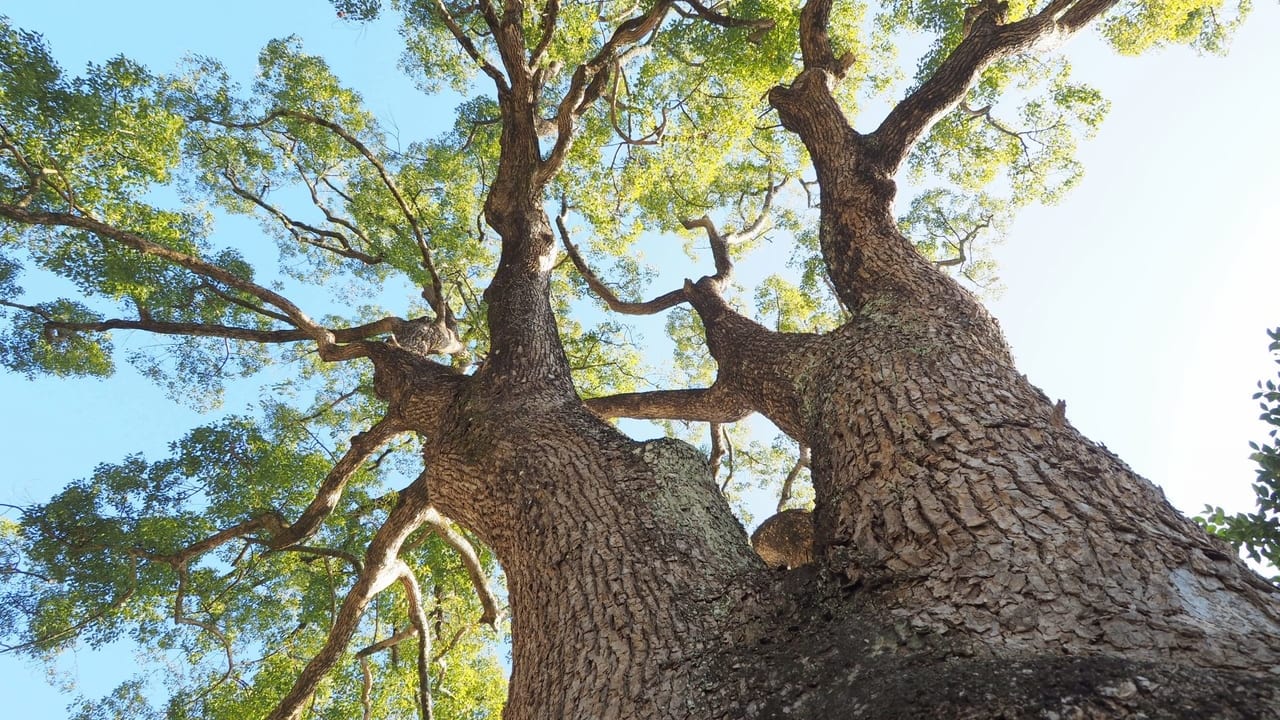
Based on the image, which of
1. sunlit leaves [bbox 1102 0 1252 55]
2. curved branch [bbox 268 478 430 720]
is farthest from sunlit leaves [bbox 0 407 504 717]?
sunlit leaves [bbox 1102 0 1252 55]

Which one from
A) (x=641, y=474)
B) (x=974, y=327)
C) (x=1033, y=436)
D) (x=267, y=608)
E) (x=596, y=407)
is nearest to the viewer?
(x=1033, y=436)

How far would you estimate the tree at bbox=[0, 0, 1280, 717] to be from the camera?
1.94 metres

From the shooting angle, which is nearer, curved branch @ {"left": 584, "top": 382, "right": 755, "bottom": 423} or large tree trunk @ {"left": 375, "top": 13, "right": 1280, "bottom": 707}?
large tree trunk @ {"left": 375, "top": 13, "right": 1280, "bottom": 707}

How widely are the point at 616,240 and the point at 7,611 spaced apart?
25.5 ft

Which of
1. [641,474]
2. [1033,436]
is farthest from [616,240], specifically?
[1033,436]

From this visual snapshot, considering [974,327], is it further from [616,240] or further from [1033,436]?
[616,240]

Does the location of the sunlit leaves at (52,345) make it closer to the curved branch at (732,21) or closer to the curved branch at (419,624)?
the curved branch at (419,624)

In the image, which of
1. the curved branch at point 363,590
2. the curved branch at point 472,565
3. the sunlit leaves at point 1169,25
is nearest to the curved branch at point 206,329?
the curved branch at point 363,590

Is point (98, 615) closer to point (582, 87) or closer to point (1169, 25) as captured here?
point (582, 87)

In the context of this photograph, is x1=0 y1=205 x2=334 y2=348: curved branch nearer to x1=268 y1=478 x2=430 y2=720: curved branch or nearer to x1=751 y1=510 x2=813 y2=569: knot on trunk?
x1=268 y1=478 x2=430 y2=720: curved branch

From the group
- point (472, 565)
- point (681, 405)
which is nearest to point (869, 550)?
point (681, 405)

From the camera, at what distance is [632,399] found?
6066mm

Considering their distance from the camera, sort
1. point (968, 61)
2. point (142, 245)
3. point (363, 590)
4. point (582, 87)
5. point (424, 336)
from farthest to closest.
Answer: point (424, 336), point (582, 87), point (968, 61), point (142, 245), point (363, 590)

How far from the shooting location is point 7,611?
5633 millimetres
